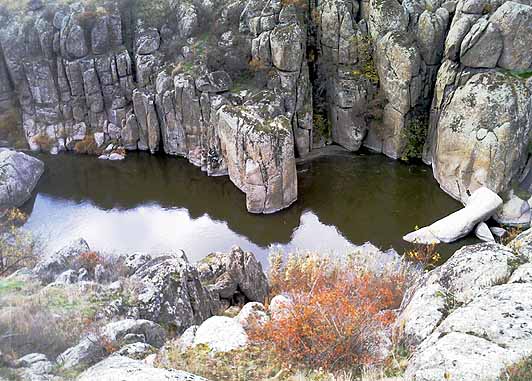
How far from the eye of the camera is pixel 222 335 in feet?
36.7

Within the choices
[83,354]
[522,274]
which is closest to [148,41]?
[83,354]

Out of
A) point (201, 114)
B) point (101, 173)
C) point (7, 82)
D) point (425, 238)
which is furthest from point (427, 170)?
point (7, 82)

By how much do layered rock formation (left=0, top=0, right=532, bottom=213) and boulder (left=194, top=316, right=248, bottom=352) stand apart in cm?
2001

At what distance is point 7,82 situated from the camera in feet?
144

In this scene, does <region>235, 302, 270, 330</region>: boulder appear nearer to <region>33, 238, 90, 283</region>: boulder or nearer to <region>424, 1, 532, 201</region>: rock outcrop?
<region>33, 238, 90, 283</region>: boulder

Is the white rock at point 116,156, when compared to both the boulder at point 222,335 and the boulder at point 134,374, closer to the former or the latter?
the boulder at point 222,335

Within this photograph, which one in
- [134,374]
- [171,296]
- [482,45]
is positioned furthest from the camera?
[482,45]

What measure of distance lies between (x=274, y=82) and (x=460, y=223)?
17238 millimetres

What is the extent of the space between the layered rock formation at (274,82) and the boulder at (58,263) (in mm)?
12810

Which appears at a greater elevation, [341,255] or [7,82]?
[7,82]

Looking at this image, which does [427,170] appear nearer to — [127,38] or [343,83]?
[343,83]

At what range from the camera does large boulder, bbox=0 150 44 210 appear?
33406 millimetres

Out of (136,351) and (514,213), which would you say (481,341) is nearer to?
(136,351)

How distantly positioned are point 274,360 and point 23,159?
33.1 m
